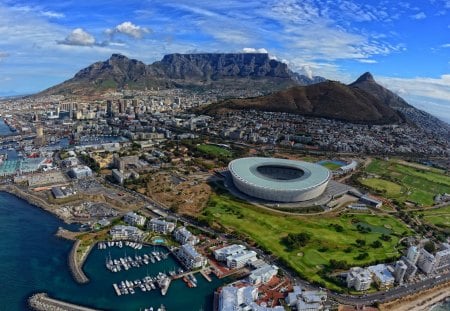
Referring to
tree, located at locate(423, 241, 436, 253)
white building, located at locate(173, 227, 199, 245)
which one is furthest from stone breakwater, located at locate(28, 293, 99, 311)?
tree, located at locate(423, 241, 436, 253)

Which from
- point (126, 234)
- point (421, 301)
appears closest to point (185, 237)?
point (126, 234)

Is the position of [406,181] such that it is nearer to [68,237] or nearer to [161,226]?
[161,226]

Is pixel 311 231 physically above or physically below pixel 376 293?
above

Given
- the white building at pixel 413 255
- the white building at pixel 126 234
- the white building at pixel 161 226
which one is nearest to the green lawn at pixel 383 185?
the white building at pixel 413 255

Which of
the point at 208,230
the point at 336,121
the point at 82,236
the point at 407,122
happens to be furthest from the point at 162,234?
the point at 407,122

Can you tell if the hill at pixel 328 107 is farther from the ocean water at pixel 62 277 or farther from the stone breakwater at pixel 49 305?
the stone breakwater at pixel 49 305

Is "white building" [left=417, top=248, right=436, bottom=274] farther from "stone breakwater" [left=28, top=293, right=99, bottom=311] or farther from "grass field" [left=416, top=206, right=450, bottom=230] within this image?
"stone breakwater" [left=28, top=293, right=99, bottom=311]
